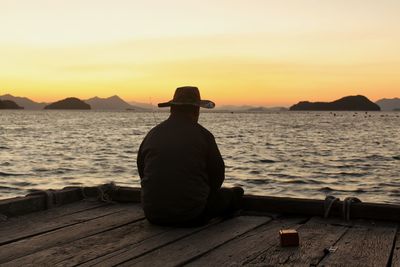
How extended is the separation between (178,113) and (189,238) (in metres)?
1.38

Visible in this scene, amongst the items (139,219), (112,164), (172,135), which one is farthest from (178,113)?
(112,164)

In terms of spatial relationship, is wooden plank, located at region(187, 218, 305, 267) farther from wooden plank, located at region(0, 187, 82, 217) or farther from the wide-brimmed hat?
wooden plank, located at region(0, 187, 82, 217)

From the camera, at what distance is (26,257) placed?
4.21 meters

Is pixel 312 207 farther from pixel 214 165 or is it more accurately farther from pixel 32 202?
pixel 32 202

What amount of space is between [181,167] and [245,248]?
1.14m

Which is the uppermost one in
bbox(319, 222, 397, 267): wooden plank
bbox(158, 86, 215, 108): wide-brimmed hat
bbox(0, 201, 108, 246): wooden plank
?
bbox(158, 86, 215, 108): wide-brimmed hat

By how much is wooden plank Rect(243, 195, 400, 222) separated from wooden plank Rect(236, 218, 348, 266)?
0.39 metres

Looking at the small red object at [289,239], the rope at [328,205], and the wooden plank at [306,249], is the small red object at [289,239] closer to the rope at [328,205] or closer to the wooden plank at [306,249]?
the wooden plank at [306,249]

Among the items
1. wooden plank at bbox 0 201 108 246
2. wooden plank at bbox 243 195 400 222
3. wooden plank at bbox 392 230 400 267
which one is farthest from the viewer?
wooden plank at bbox 243 195 400 222

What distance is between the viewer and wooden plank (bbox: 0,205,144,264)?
14.6 feet

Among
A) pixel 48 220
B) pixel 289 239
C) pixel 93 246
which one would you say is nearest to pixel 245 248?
pixel 289 239

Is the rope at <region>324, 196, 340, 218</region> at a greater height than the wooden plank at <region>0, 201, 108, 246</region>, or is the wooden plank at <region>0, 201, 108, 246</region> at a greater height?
the rope at <region>324, 196, 340, 218</region>

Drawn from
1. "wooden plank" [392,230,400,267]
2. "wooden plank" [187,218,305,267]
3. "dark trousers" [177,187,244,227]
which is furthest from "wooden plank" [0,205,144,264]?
"wooden plank" [392,230,400,267]

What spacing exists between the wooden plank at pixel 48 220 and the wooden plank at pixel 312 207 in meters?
1.88
